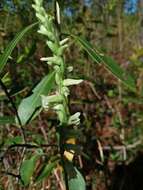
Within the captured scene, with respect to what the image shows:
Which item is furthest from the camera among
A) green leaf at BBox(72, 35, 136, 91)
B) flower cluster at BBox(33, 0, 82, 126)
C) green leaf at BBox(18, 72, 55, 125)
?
green leaf at BBox(18, 72, 55, 125)

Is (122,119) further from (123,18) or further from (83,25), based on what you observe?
(123,18)

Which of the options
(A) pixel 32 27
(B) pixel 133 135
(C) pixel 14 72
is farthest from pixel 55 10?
(B) pixel 133 135

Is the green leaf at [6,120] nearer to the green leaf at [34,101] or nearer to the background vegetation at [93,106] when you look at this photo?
the green leaf at [34,101]

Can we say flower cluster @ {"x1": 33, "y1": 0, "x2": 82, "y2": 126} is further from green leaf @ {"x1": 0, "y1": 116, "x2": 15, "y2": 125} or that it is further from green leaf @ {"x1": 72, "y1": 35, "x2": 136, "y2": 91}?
green leaf @ {"x1": 0, "y1": 116, "x2": 15, "y2": 125}

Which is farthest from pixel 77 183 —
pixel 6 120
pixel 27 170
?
pixel 6 120

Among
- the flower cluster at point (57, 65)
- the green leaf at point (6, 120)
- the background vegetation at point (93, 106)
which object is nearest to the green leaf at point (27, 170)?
the green leaf at point (6, 120)

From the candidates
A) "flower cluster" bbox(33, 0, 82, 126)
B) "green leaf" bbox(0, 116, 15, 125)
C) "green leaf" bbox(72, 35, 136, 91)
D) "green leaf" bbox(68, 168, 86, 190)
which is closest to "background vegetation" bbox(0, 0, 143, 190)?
"green leaf" bbox(0, 116, 15, 125)

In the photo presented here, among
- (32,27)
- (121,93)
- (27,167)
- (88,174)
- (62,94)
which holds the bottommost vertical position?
(88,174)

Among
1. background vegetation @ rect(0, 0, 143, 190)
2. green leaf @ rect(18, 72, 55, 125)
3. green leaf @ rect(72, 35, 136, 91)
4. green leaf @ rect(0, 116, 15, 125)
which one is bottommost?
background vegetation @ rect(0, 0, 143, 190)
